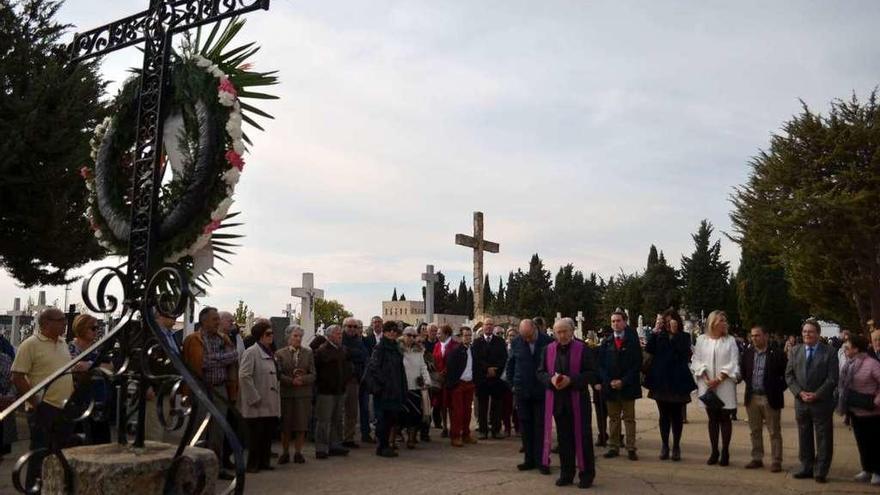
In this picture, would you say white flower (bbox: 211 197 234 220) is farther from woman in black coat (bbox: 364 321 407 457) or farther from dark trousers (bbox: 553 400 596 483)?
woman in black coat (bbox: 364 321 407 457)

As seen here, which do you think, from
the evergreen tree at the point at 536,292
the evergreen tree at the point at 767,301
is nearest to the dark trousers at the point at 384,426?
the evergreen tree at the point at 767,301

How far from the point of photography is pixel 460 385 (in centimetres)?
1197

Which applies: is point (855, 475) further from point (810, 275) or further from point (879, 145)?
point (810, 275)

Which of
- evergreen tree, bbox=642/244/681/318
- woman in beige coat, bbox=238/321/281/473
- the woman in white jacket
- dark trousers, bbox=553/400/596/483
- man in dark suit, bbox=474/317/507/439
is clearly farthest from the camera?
evergreen tree, bbox=642/244/681/318

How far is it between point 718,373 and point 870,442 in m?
1.75

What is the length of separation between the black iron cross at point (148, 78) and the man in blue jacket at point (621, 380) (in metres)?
7.33

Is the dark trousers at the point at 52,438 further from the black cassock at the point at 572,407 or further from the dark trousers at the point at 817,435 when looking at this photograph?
the dark trousers at the point at 817,435

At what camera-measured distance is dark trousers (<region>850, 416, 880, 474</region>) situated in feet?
27.7

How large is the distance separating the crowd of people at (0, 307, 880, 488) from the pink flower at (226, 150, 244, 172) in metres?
2.80

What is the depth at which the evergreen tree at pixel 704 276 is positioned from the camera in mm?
64062

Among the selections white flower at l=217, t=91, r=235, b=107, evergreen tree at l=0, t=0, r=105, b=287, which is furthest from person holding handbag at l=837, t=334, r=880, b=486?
evergreen tree at l=0, t=0, r=105, b=287

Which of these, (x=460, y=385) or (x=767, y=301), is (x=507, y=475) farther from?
(x=767, y=301)

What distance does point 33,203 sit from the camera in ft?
42.4

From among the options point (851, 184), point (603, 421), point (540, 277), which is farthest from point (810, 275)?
point (540, 277)
